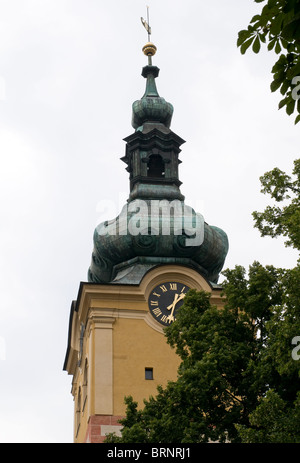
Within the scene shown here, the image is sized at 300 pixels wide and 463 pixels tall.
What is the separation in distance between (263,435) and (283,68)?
26.8 ft

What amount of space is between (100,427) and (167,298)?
460 centimetres

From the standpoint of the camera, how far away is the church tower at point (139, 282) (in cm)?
2581

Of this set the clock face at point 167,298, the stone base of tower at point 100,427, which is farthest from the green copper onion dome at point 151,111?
the stone base of tower at point 100,427

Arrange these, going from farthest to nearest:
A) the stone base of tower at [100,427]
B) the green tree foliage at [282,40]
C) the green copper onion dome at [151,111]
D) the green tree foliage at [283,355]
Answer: the green copper onion dome at [151,111] < the stone base of tower at [100,427] < the green tree foliage at [283,355] < the green tree foliage at [282,40]

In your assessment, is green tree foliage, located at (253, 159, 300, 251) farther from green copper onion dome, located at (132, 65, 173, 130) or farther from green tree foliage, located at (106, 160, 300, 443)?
green copper onion dome, located at (132, 65, 173, 130)

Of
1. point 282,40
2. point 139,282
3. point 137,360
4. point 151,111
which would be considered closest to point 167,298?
point 139,282

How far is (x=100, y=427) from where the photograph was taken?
80.9 ft

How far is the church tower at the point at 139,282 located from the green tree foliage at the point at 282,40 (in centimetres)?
1845

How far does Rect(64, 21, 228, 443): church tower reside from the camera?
25.8m

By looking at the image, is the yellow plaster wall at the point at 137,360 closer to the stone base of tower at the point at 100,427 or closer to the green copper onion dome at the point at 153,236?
the stone base of tower at the point at 100,427

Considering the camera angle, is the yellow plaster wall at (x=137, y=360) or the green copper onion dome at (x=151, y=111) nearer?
the yellow plaster wall at (x=137, y=360)

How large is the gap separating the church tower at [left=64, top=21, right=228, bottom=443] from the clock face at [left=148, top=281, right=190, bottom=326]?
0.03 m

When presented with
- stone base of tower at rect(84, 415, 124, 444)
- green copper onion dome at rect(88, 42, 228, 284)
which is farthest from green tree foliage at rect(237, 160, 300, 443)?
green copper onion dome at rect(88, 42, 228, 284)
